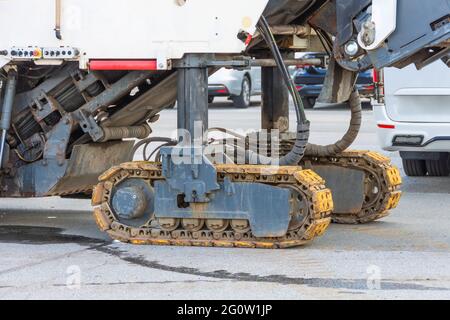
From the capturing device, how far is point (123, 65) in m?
8.80

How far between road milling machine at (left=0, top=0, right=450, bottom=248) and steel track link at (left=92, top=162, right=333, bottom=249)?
0.01 metres

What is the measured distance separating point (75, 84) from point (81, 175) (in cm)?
82

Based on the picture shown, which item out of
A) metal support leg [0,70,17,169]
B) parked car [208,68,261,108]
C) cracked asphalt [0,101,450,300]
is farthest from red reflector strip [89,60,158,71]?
parked car [208,68,261,108]

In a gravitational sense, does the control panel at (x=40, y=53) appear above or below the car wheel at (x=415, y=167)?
above

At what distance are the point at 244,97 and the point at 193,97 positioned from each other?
61.4ft

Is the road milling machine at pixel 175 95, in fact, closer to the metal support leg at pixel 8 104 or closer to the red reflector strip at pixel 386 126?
the metal support leg at pixel 8 104

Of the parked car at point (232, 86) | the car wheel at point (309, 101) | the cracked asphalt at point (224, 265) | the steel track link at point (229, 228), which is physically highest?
the parked car at point (232, 86)

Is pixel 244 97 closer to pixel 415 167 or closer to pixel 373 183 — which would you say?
pixel 415 167

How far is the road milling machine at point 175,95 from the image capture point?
8.52 m

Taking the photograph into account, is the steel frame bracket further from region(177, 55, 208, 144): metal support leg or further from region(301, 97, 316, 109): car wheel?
region(301, 97, 316, 109): car wheel

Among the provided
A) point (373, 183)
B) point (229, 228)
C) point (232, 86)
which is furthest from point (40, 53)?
point (232, 86)

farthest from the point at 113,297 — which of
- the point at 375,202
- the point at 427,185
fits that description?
the point at 427,185

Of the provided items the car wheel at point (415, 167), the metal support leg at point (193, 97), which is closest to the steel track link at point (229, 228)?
the metal support leg at point (193, 97)

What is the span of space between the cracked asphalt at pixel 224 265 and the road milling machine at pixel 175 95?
0.27 metres
